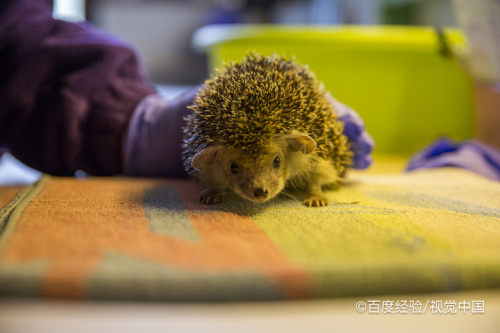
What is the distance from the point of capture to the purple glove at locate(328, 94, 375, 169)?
1381mm

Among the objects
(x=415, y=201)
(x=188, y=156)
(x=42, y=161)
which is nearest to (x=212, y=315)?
(x=188, y=156)

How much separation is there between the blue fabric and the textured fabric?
1.68 ft

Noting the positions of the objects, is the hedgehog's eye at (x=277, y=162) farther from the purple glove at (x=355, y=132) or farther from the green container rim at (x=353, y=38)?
the green container rim at (x=353, y=38)

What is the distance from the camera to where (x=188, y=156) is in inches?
49.0

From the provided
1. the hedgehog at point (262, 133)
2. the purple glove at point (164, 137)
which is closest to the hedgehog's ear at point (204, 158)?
the hedgehog at point (262, 133)

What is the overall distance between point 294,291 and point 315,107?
2.15 feet

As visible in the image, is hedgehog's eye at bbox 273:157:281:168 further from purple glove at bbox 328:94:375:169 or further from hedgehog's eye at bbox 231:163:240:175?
purple glove at bbox 328:94:375:169

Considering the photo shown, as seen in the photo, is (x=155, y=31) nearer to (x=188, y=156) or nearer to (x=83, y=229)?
(x=188, y=156)

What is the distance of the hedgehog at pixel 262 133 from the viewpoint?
1.05 metres

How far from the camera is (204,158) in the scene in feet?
3.64

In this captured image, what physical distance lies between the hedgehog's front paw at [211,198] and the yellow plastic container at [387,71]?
1.19m

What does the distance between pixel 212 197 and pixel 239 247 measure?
419 mm

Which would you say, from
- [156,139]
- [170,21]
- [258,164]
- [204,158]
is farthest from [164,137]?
[170,21]

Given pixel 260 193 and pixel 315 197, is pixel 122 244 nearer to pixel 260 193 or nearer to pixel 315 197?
pixel 260 193
